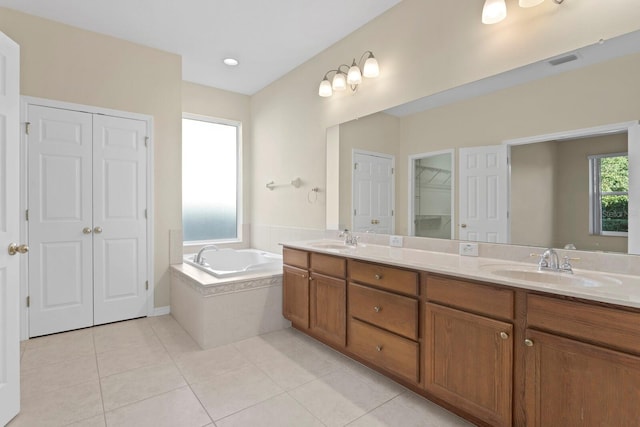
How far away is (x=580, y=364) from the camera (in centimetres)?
123

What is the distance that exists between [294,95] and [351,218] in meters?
1.70

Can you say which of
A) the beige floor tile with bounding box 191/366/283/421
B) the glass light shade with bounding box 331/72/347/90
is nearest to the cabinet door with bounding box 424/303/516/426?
the beige floor tile with bounding box 191/366/283/421

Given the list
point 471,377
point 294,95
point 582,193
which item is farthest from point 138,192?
point 582,193

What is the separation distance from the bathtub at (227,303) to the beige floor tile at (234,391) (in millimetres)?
521

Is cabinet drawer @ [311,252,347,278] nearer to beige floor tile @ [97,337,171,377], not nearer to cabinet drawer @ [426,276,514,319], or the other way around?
cabinet drawer @ [426,276,514,319]

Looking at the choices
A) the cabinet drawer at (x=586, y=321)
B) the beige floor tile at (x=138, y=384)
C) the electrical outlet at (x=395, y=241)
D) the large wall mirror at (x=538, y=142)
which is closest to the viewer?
the cabinet drawer at (x=586, y=321)

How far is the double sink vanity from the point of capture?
1169 mm

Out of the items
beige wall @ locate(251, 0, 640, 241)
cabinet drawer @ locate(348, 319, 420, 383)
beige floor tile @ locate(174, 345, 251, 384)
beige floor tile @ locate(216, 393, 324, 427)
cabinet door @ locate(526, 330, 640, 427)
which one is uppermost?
beige wall @ locate(251, 0, 640, 241)

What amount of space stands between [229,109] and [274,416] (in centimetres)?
381

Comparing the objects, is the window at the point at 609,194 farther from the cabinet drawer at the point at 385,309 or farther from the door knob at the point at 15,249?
the door knob at the point at 15,249

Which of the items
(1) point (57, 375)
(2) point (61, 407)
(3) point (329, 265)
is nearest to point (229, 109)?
(3) point (329, 265)

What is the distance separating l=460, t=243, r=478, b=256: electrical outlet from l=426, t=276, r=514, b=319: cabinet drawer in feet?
1.63

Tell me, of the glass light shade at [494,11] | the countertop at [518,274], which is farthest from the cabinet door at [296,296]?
the glass light shade at [494,11]

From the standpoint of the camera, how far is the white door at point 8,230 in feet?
5.28
